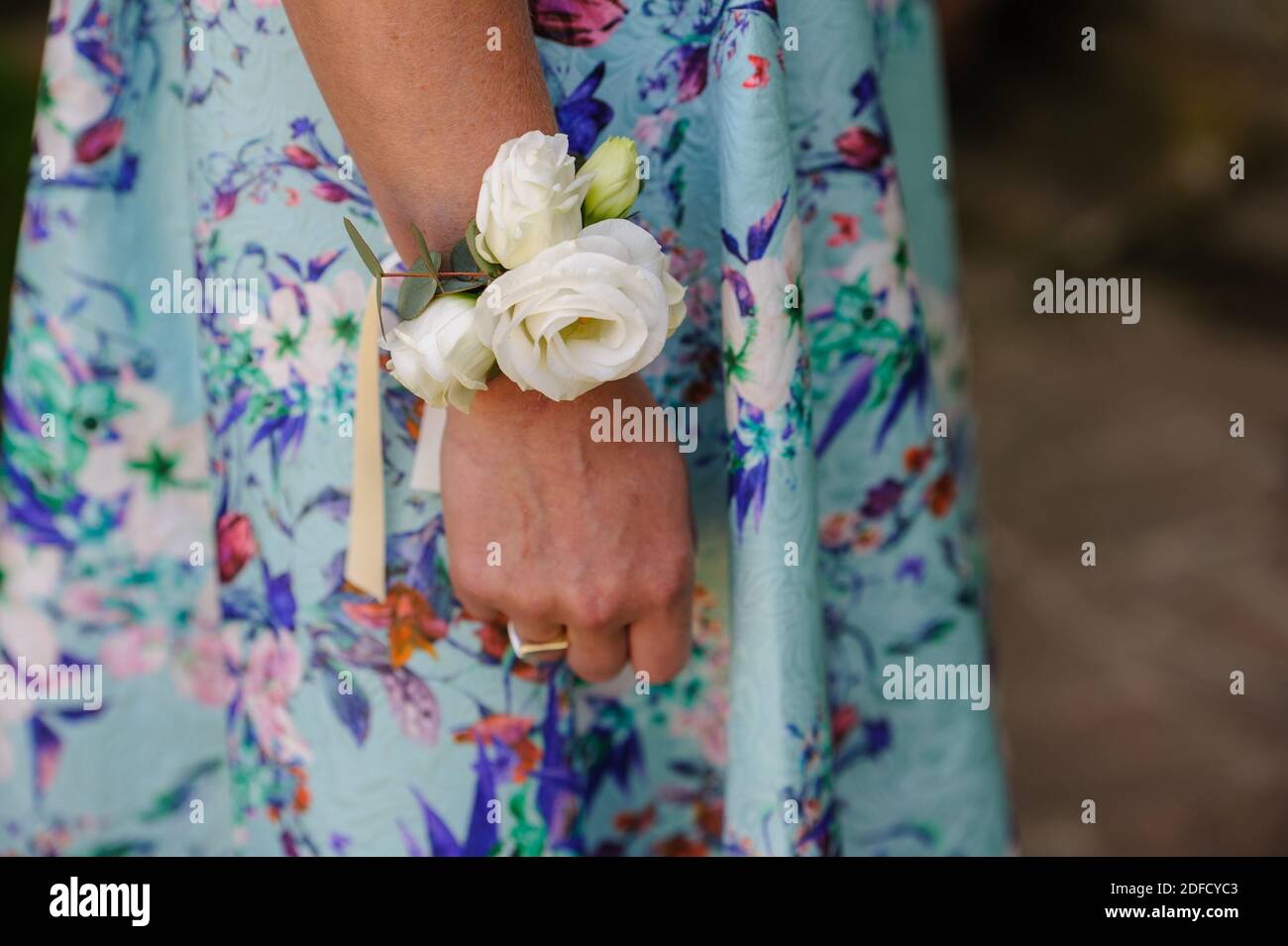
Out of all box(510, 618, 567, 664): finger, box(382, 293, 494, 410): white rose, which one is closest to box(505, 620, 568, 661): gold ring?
box(510, 618, 567, 664): finger

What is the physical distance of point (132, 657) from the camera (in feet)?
2.85

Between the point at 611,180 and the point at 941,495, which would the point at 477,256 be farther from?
the point at 941,495

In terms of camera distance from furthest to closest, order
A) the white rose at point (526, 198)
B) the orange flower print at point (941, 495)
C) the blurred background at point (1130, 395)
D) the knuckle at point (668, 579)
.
A: the blurred background at point (1130, 395)
the orange flower print at point (941, 495)
the knuckle at point (668, 579)
the white rose at point (526, 198)

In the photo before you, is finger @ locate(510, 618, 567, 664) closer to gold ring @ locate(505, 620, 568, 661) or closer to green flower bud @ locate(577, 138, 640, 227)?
gold ring @ locate(505, 620, 568, 661)

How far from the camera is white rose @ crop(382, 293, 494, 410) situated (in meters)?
0.60

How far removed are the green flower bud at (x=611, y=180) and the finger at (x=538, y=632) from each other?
225 millimetres

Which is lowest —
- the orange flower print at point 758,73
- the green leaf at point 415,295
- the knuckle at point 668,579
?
the knuckle at point 668,579

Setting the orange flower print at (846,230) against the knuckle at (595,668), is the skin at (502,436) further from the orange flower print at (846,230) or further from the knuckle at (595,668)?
the orange flower print at (846,230)

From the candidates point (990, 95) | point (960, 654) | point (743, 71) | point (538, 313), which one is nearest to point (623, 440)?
point (538, 313)

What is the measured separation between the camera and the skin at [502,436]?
606 millimetres

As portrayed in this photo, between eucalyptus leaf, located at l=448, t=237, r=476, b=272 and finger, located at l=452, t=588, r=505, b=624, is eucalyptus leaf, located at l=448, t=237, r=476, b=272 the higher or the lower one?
the higher one

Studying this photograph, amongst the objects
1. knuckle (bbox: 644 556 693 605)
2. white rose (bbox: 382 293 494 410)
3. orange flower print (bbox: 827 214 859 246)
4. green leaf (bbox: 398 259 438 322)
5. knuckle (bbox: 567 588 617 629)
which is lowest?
knuckle (bbox: 567 588 617 629)

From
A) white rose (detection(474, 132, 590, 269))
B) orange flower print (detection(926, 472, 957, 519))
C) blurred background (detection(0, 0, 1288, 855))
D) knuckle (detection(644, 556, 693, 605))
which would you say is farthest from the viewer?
blurred background (detection(0, 0, 1288, 855))

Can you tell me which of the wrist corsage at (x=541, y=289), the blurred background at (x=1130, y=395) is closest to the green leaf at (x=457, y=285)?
the wrist corsage at (x=541, y=289)
